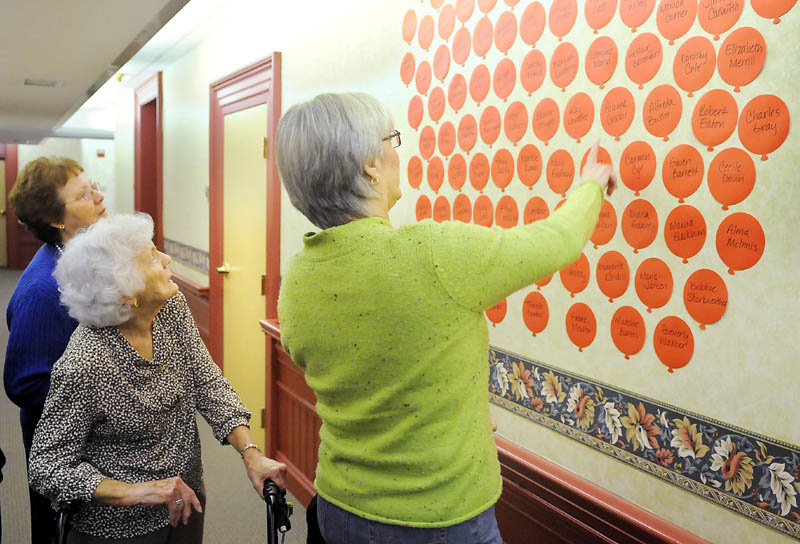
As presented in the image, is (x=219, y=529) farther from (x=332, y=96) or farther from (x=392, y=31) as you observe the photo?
(x=332, y=96)

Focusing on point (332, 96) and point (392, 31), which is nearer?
point (332, 96)

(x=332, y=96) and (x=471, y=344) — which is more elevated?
(x=332, y=96)

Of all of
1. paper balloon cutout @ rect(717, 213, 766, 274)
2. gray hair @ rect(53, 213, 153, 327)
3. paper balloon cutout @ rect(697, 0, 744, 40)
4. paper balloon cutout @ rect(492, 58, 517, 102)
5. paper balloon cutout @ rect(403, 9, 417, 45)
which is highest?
paper balloon cutout @ rect(403, 9, 417, 45)

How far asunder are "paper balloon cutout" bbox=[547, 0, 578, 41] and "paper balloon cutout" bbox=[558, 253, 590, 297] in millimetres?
617

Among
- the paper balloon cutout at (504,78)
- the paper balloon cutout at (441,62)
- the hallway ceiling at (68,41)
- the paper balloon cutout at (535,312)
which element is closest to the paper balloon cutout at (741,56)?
the paper balloon cutout at (504,78)

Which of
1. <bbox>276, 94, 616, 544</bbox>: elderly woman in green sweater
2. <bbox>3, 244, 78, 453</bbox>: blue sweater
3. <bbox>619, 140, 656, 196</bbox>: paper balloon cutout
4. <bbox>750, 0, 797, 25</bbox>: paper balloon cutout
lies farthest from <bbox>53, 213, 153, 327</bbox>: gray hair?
<bbox>750, 0, 797, 25</bbox>: paper balloon cutout

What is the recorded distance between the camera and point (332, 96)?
1.25m

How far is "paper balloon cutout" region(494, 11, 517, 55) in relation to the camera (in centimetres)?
202

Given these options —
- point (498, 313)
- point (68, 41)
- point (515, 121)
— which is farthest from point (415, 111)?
point (68, 41)

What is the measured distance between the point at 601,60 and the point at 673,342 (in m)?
0.74

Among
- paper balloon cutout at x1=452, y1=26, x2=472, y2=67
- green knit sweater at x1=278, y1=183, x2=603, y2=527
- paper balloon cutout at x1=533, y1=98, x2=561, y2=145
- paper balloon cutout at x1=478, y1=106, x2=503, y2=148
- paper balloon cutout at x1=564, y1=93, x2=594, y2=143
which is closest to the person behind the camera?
green knit sweater at x1=278, y1=183, x2=603, y2=527

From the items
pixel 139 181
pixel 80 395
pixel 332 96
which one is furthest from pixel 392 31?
pixel 139 181

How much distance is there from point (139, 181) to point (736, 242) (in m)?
6.93

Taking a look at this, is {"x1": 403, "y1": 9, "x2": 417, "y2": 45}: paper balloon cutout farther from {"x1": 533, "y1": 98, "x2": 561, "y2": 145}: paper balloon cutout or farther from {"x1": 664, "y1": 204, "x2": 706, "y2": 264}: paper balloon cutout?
{"x1": 664, "y1": 204, "x2": 706, "y2": 264}: paper balloon cutout
